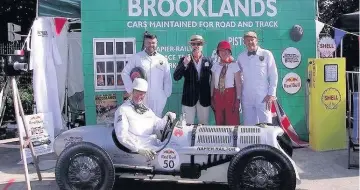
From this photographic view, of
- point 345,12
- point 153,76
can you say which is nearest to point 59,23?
point 153,76

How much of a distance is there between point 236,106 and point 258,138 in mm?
1477

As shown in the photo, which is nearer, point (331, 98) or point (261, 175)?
point (261, 175)

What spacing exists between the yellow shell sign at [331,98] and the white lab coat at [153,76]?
8.88 ft

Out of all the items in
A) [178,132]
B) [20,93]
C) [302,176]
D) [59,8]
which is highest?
[59,8]

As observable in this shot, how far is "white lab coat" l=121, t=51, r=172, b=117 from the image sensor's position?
274 inches

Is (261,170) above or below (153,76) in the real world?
below

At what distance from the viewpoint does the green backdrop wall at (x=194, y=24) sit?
8375 millimetres

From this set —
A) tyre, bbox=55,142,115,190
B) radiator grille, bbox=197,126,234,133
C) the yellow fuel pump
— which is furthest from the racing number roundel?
the yellow fuel pump

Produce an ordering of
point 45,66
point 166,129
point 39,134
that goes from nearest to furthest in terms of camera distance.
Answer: point 166,129 < point 39,134 < point 45,66

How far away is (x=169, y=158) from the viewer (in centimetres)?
534

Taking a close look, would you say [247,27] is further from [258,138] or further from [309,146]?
[258,138]

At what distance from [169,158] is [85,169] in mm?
912

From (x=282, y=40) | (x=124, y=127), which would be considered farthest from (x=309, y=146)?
(x=124, y=127)

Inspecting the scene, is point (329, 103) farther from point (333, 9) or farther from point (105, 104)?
point (333, 9)
